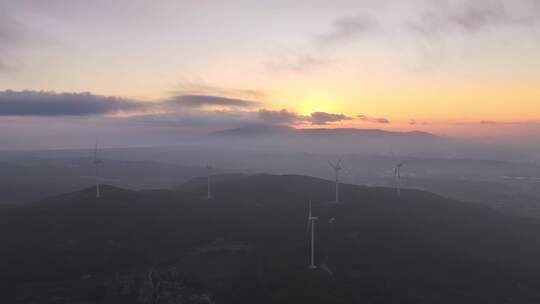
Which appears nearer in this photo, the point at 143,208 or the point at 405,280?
the point at 405,280

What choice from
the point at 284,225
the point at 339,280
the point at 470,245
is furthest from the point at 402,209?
the point at 339,280

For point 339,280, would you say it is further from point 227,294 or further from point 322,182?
point 322,182

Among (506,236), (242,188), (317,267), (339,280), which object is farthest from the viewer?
(242,188)

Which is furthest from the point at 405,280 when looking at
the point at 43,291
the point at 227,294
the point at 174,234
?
the point at 43,291

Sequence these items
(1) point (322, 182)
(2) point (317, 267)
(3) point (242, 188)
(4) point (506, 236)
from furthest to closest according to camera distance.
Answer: (1) point (322, 182)
(3) point (242, 188)
(4) point (506, 236)
(2) point (317, 267)

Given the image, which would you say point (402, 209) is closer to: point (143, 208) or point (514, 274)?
point (514, 274)

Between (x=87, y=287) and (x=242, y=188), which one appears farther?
(x=242, y=188)
